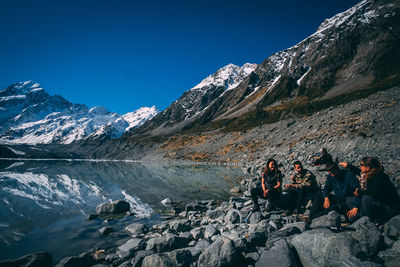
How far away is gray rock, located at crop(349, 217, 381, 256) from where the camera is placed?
14.4 feet

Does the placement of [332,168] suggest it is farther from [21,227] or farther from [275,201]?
[21,227]

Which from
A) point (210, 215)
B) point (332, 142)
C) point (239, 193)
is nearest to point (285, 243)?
point (210, 215)

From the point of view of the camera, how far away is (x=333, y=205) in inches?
277

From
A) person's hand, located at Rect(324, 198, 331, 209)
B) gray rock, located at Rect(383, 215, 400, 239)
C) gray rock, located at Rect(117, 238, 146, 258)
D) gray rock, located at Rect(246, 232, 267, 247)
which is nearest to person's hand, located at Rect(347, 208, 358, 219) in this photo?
person's hand, located at Rect(324, 198, 331, 209)

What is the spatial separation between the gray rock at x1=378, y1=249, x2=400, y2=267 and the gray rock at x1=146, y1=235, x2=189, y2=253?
5.89m

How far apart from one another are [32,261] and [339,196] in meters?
10.8

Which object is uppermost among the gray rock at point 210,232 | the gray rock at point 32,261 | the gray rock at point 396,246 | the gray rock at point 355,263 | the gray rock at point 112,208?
the gray rock at point 112,208

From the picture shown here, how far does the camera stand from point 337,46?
14812 centimetres

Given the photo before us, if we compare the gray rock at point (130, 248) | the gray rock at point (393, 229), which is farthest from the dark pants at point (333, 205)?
the gray rock at point (130, 248)

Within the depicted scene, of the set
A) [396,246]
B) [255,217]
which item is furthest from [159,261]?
[396,246]

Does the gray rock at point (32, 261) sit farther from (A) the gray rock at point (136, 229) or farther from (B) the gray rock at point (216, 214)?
(B) the gray rock at point (216, 214)

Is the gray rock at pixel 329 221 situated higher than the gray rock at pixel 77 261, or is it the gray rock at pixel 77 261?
the gray rock at pixel 77 261

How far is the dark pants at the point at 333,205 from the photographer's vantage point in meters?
6.36

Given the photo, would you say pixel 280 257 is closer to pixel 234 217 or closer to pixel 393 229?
pixel 393 229
